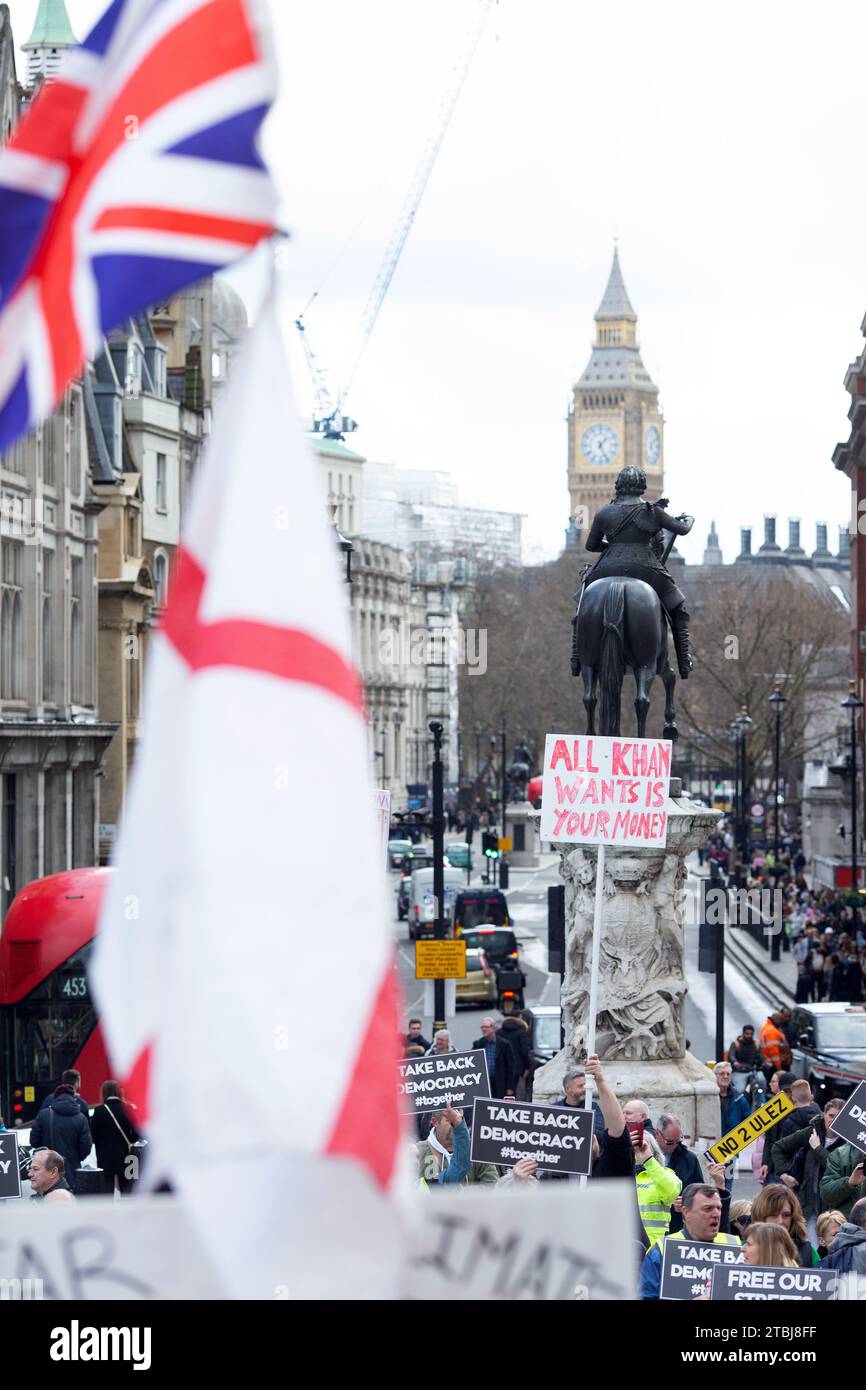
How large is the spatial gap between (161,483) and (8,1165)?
1877 inches

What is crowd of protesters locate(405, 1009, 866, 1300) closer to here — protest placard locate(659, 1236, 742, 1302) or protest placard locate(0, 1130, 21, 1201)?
protest placard locate(659, 1236, 742, 1302)

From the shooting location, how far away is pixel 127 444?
55.8 m

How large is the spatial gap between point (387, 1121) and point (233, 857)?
473mm

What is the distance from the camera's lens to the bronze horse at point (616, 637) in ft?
59.6

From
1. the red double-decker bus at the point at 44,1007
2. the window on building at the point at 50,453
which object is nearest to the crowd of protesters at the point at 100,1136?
the red double-decker bus at the point at 44,1007

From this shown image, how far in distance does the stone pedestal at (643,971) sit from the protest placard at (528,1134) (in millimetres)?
6480

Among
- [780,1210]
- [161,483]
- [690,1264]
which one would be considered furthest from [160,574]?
[690,1264]

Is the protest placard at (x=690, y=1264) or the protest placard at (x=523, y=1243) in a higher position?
the protest placard at (x=523, y=1243)

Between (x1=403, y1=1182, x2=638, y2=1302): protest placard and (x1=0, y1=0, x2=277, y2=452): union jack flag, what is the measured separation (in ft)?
4.97

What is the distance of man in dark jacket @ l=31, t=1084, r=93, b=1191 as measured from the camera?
16.6m

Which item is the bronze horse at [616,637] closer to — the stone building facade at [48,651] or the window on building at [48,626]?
the stone building facade at [48,651]

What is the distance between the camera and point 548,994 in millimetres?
45750
